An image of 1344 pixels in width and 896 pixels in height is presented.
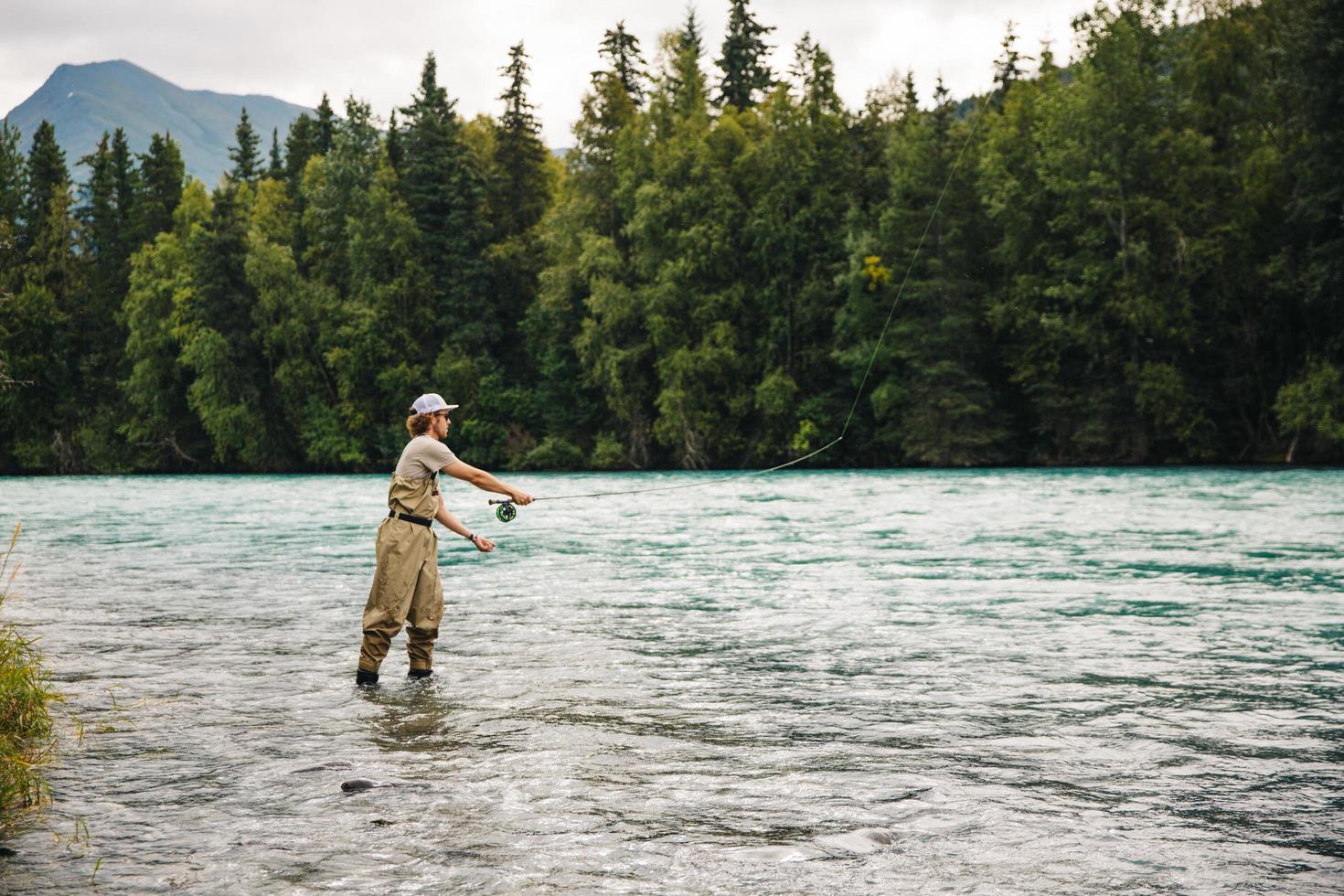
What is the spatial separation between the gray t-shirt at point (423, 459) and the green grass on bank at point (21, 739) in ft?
8.06

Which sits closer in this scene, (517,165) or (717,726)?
(717,726)

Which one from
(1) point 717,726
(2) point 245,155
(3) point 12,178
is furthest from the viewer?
(2) point 245,155

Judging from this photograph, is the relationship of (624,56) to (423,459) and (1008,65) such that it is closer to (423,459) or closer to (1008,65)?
(1008,65)

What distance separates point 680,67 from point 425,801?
185ft

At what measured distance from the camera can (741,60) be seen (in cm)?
7131

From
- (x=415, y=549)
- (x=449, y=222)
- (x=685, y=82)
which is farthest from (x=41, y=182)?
(x=415, y=549)

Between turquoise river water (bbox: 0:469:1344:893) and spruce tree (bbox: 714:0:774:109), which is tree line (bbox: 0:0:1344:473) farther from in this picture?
turquoise river water (bbox: 0:469:1344:893)

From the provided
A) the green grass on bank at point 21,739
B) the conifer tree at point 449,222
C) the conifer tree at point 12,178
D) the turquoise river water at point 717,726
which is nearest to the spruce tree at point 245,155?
A: the conifer tree at point 12,178

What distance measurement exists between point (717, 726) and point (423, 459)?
2700 mm

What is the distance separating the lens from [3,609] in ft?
42.8

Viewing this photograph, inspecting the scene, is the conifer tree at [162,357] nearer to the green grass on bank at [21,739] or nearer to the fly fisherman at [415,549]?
the fly fisherman at [415,549]

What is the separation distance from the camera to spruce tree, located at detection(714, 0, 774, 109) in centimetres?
7119

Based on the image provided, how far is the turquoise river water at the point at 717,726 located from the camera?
512cm

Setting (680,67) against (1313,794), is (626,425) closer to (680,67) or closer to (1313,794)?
(680,67)
